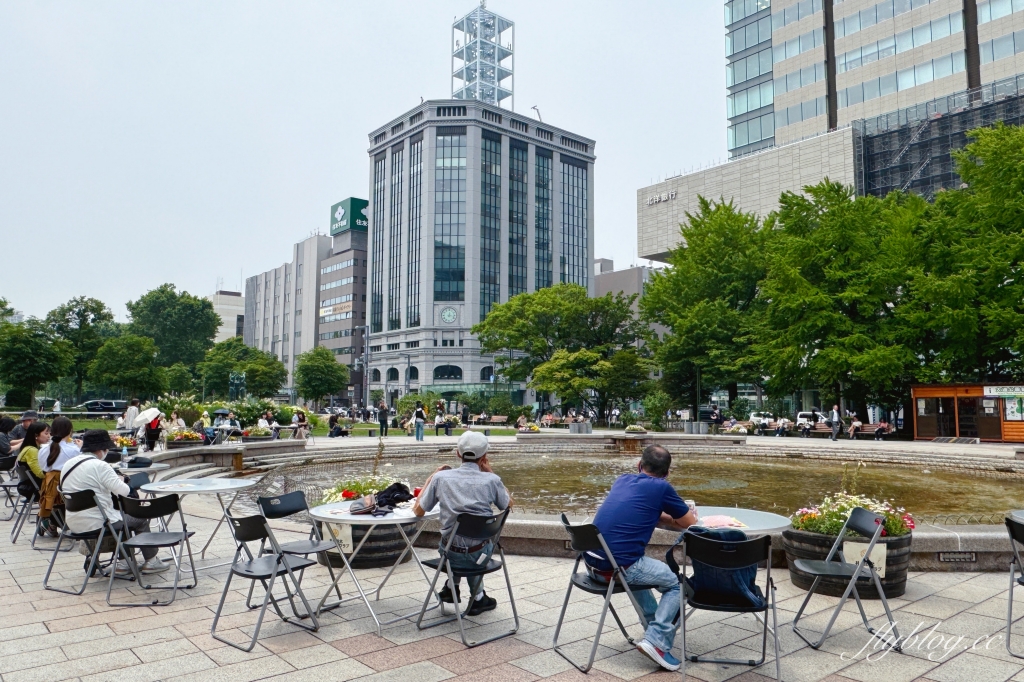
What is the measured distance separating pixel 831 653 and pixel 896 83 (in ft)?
217

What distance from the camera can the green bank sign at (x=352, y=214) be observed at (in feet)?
370

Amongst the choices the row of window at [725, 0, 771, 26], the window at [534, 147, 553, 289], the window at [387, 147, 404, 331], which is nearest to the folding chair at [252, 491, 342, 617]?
the row of window at [725, 0, 771, 26]

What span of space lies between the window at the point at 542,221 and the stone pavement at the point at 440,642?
9468 centimetres

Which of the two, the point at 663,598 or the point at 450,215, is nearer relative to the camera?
the point at 663,598

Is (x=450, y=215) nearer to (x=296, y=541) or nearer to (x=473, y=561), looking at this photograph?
(x=296, y=541)

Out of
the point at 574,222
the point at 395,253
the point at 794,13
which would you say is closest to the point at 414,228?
the point at 395,253

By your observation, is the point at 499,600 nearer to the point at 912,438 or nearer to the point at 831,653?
the point at 831,653

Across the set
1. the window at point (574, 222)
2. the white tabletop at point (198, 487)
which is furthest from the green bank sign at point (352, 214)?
the white tabletop at point (198, 487)

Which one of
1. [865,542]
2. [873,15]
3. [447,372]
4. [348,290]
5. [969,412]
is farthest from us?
[348,290]

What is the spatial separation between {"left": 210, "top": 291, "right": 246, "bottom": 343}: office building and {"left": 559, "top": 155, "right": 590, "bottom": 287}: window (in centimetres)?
8868

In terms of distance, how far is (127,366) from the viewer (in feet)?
193

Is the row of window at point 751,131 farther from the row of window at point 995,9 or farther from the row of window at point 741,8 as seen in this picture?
the row of window at point 995,9

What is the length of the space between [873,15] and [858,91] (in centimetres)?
634

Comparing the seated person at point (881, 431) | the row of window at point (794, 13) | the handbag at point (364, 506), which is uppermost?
the row of window at point (794, 13)
